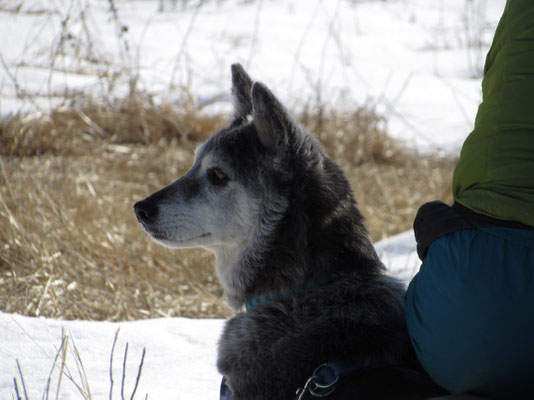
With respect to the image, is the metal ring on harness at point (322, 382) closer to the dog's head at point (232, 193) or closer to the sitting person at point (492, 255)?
the sitting person at point (492, 255)

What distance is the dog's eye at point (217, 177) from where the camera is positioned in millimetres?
2578

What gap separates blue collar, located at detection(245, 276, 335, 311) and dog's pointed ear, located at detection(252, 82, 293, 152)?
19.9 inches

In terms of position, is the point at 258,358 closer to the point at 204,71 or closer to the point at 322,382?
the point at 322,382

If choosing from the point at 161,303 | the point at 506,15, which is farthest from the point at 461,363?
the point at 161,303

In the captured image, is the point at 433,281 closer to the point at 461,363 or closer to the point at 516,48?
the point at 461,363

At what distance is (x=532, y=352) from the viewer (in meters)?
1.66

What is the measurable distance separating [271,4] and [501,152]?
10.6 m

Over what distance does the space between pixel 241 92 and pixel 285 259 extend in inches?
34.9

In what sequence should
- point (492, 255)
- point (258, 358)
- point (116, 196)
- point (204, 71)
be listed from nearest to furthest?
point (492, 255), point (258, 358), point (116, 196), point (204, 71)

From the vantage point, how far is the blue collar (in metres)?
2.28

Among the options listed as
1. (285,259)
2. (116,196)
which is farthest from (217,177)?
(116,196)

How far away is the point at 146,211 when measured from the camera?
2.53m

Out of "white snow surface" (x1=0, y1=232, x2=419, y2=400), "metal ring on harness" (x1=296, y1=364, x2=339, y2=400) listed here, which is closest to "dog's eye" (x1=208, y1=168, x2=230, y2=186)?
"white snow surface" (x1=0, y1=232, x2=419, y2=400)

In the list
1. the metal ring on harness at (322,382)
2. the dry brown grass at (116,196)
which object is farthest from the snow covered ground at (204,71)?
the metal ring on harness at (322,382)
